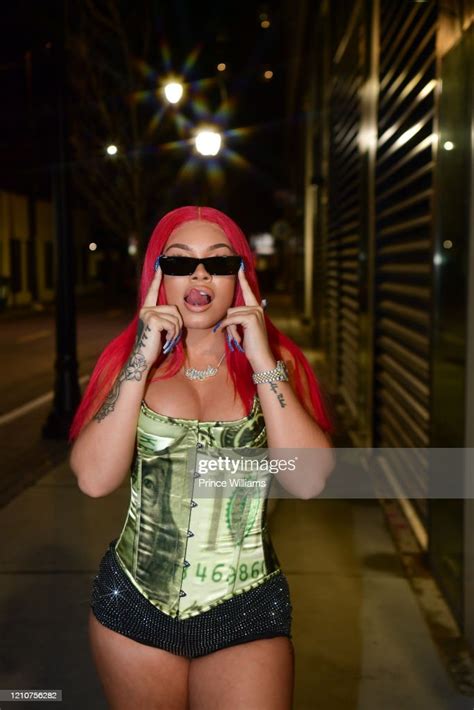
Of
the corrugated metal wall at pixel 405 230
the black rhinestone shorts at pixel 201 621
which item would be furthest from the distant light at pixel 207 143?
the black rhinestone shorts at pixel 201 621

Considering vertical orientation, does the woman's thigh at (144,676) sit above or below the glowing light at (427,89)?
below

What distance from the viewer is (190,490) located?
223 cm

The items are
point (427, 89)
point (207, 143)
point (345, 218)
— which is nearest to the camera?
Result: point (427, 89)

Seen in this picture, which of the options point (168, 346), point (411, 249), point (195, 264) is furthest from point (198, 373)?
point (411, 249)

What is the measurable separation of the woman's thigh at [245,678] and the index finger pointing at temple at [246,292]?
0.85m

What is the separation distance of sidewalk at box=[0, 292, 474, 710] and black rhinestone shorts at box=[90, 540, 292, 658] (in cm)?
177

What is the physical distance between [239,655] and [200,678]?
11 cm

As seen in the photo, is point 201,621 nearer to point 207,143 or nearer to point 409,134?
point 409,134

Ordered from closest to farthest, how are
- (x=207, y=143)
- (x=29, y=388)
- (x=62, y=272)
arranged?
(x=62, y=272)
(x=207, y=143)
(x=29, y=388)

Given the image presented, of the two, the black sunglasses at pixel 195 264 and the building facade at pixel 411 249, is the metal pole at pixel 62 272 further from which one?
the black sunglasses at pixel 195 264

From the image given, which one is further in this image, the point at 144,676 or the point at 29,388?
the point at 29,388

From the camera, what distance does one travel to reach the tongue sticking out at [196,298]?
90.0 inches

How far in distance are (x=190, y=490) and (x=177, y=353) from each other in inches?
15.4

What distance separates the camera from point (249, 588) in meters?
2.21
